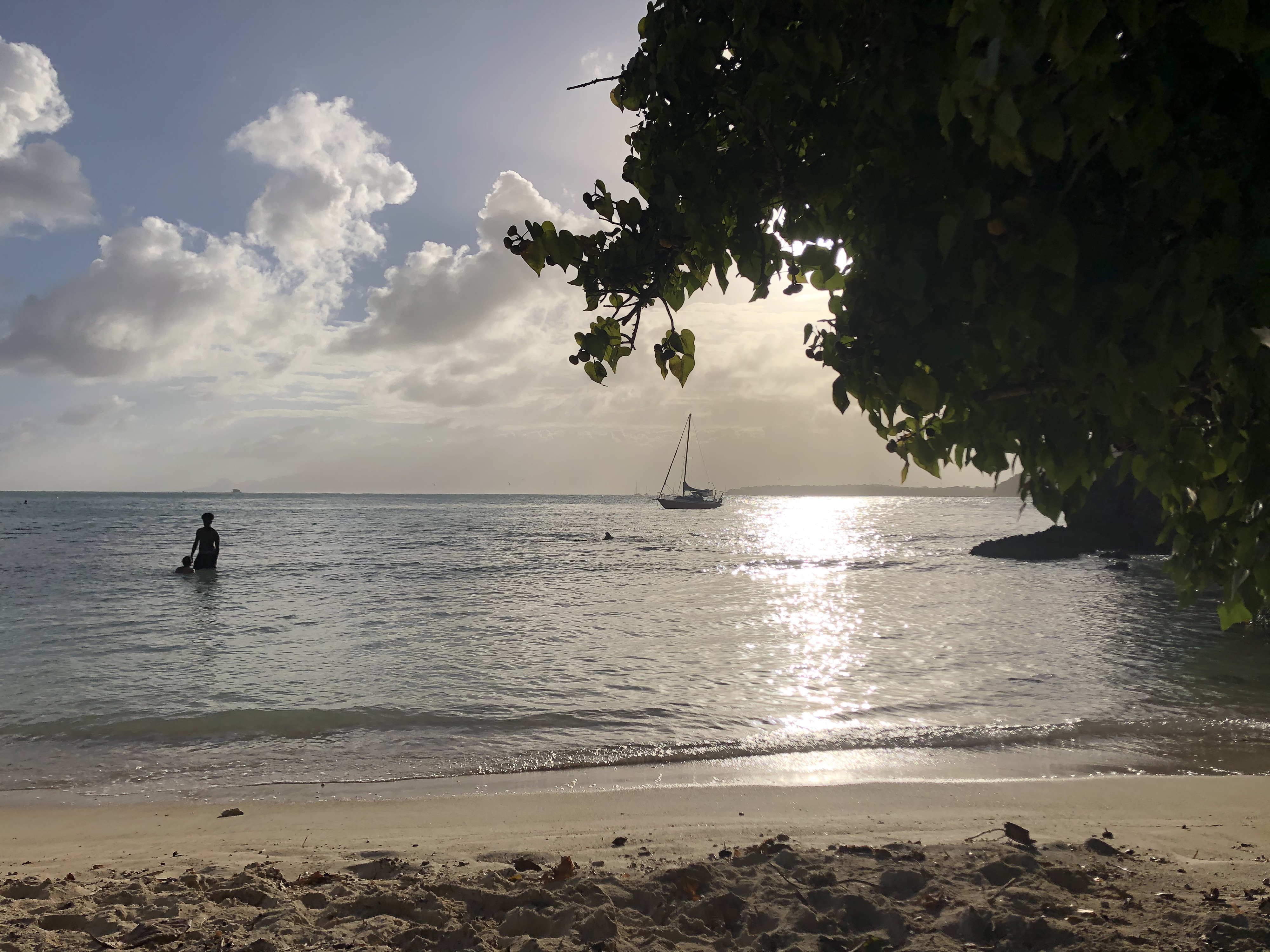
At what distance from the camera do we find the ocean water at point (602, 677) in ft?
26.5

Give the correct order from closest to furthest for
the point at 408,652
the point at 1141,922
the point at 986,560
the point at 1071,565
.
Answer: the point at 1141,922 < the point at 408,652 < the point at 1071,565 < the point at 986,560

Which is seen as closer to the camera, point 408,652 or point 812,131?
point 812,131

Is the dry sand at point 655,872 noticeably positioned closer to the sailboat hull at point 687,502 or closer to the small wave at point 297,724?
the small wave at point 297,724

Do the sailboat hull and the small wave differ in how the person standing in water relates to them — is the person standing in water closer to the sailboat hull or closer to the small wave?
the small wave

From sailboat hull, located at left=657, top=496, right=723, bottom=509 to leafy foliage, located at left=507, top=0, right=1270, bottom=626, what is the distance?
106359 millimetres

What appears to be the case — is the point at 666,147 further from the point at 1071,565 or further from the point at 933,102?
the point at 1071,565

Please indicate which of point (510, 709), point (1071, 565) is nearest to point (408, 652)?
point (510, 709)

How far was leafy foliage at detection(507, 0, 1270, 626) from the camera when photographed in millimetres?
1856

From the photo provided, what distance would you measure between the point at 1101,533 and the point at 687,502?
75.1 m

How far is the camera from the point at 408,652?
1355 cm

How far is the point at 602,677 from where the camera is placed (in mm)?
11570

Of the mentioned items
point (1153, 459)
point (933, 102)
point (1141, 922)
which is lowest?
point (1141, 922)

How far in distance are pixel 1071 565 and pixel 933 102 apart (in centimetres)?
3355

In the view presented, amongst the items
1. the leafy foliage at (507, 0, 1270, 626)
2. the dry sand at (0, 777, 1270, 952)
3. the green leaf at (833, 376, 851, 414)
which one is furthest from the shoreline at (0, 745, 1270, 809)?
the green leaf at (833, 376, 851, 414)
